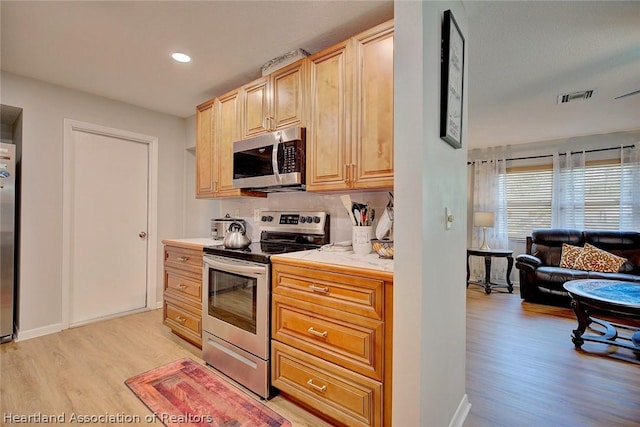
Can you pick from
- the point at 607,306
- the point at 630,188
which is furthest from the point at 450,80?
the point at 630,188

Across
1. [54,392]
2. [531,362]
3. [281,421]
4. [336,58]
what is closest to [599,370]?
[531,362]

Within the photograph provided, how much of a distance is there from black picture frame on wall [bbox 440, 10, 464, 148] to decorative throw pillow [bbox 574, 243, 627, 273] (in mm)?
3676

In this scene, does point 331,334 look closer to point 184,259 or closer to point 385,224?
point 385,224

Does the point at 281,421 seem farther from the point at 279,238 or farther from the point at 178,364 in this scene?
the point at 279,238

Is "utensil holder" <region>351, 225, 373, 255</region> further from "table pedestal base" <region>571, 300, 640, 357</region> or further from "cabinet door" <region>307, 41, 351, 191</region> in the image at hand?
"table pedestal base" <region>571, 300, 640, 357</region>

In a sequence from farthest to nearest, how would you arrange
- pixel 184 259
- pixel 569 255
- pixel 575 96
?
pixel 569 255 < pixel 575 96 < pixel 184 259

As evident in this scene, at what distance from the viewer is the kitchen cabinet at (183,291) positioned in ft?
8.08

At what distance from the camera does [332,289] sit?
1.55 meters

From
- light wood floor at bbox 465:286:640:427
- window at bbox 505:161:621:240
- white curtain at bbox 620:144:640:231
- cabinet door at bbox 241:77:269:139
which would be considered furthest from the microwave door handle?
white curtain at bbox 620:144:640:231

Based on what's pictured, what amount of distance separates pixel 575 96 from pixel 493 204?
96.2 inches

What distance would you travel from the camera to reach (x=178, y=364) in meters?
2.31

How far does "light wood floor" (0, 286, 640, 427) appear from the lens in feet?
5.83

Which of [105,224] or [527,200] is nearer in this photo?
[105,224]

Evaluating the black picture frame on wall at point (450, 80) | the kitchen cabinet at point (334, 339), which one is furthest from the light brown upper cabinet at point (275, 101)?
the kitchen cabinet at point (334, 339)
